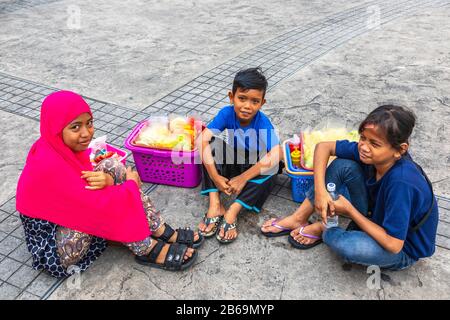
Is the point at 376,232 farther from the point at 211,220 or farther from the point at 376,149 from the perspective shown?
the point at 211,220

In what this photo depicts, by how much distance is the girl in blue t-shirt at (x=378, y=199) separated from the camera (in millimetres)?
2064

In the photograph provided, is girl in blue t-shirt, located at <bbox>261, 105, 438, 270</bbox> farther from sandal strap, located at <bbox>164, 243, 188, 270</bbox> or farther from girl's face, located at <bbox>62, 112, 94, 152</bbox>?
girl's face, located at <bbox>62, 112, 94, 152</bbox>

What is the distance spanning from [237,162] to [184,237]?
0.69 m

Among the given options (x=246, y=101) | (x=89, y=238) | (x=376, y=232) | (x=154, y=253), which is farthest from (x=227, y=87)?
(x=376, y=232)

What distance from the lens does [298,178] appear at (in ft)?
9.36

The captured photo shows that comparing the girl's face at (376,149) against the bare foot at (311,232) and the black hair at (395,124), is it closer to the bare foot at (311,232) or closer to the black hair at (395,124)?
the black hair at (395,124)

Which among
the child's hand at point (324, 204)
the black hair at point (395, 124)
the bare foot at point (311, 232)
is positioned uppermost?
the black hair at point (395, 124)

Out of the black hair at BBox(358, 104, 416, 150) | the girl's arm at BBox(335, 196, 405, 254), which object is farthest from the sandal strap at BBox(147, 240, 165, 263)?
the black hair at BBox(358, 104, 416, 150)

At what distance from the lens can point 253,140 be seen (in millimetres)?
2877

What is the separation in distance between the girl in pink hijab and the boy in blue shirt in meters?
0.41

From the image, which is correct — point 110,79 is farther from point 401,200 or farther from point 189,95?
point 401,200

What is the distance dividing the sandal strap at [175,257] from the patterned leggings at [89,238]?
137 millimetres

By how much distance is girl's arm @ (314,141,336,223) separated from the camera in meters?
2.38

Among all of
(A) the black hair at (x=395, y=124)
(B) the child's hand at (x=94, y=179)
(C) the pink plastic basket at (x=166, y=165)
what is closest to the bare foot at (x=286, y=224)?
(C) the pink plastic basket at (x=166, y=165)
